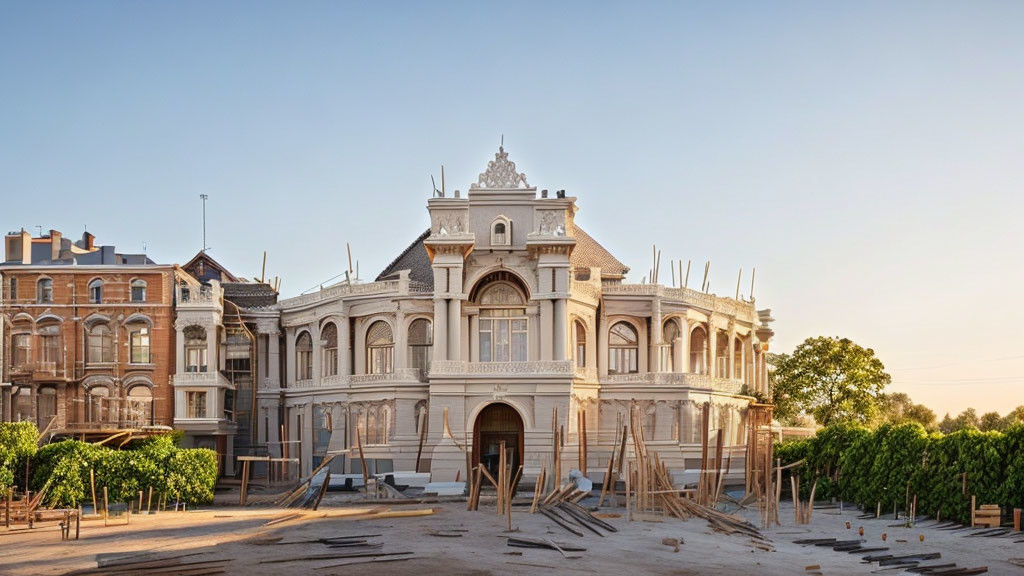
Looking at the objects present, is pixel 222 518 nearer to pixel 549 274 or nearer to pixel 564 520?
pixel 564 520

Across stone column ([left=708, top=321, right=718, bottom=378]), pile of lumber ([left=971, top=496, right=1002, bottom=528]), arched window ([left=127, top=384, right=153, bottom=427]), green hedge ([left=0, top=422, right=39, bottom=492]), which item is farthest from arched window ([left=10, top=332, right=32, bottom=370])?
pile of lumber ([left=971, top=496, right=1002, bottom=528])

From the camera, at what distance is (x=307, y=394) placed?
2948 inches

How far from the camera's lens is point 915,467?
180ft

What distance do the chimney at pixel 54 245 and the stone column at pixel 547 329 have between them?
3128 centimetres

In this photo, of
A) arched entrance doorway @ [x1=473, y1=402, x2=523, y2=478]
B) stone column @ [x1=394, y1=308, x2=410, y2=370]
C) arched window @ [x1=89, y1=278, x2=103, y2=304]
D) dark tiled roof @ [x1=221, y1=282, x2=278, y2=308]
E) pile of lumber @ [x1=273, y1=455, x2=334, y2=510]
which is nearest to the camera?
pile of lumber @ [x1=273, y1=455, x2=334, y2=510]

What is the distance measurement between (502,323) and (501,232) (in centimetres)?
536

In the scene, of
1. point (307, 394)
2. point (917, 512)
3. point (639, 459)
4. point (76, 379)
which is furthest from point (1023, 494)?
point (76, 379)

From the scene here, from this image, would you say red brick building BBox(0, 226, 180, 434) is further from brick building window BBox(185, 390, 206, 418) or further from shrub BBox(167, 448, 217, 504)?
shrub BBox(167, 448, 217, 504)

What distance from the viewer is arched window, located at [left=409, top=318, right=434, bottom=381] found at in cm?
7050

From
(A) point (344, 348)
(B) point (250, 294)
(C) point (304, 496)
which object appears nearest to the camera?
(C) point (304, 496)

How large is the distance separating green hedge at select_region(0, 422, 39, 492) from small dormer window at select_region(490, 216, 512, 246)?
26.6 m

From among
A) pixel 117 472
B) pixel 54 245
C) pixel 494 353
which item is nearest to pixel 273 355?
pixel 54 245

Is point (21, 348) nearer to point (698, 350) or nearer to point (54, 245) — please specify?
point (54, 245)

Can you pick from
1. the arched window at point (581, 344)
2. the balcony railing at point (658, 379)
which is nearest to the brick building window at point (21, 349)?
the arched window at point (581, 344)
